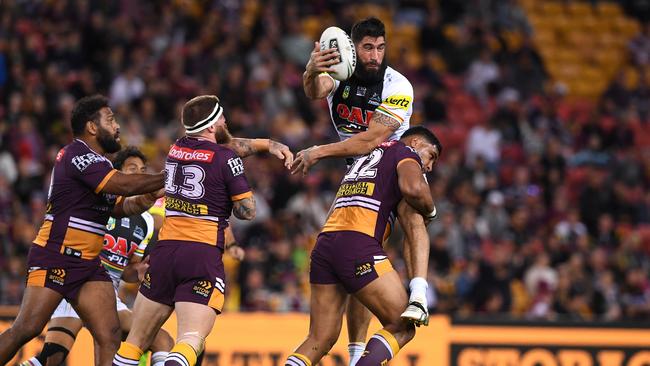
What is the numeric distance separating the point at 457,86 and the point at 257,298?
8.35m

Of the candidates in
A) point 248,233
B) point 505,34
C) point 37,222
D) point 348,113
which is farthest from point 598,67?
point 348,113

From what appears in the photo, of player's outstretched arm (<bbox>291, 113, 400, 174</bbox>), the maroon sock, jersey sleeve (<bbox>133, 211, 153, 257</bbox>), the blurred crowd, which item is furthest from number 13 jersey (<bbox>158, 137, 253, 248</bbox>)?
the blurred crowd

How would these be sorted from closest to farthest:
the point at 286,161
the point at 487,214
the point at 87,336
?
the point at 286,161
the point at 87,336
the point at 487,214

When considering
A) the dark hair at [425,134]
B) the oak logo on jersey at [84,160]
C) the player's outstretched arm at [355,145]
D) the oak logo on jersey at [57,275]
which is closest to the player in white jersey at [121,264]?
the oak logo on jersey at [57,275]

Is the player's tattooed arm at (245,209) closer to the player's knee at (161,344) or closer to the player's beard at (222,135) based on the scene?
the player's beard at (222,135)

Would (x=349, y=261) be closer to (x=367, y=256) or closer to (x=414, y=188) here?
(x=367, y=256)

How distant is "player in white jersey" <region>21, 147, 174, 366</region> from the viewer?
10.7m

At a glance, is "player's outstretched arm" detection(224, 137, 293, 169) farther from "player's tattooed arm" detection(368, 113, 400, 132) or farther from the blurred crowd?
the blurred crowd

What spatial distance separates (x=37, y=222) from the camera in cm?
1647

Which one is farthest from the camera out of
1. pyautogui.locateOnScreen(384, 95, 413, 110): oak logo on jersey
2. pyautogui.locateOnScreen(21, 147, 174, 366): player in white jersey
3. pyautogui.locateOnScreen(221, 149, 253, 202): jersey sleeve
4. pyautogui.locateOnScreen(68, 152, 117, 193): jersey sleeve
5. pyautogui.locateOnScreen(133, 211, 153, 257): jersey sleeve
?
pyautogui.locateOnScreen(133, 211, 153, 257): jersey sleeve

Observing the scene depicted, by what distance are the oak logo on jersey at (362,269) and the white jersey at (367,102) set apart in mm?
1517

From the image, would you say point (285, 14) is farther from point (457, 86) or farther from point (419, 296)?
point (419, 296)

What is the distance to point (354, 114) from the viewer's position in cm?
1059

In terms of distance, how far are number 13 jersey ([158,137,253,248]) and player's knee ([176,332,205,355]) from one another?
2.46 feet
